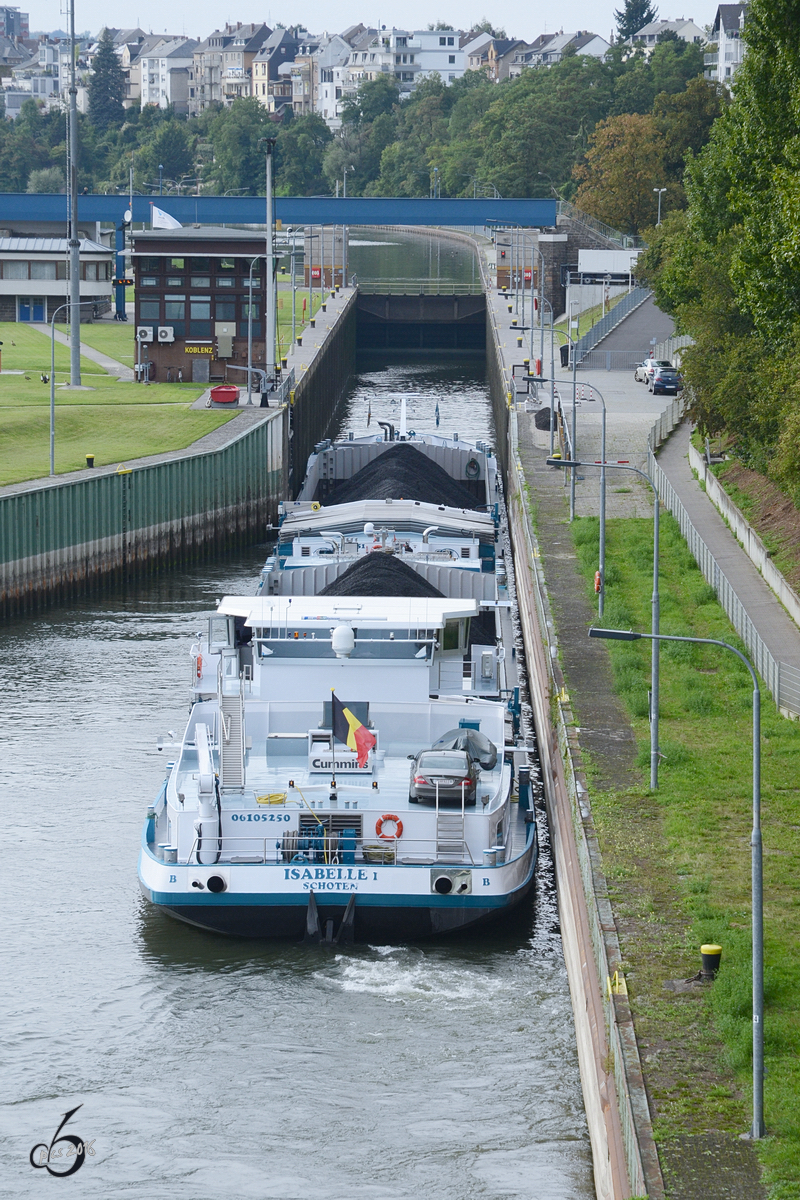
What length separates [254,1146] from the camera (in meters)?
25.1

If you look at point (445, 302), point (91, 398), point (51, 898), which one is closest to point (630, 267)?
point (445, 302)

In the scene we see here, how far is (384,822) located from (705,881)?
20.8 ft

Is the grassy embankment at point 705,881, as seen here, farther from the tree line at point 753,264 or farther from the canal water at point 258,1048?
the tree line at point 753,264

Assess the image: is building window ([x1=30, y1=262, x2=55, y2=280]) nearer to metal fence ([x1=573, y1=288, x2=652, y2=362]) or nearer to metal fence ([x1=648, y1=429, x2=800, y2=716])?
metal fence ([x1=573, y1=288, x2=652, y2=362])

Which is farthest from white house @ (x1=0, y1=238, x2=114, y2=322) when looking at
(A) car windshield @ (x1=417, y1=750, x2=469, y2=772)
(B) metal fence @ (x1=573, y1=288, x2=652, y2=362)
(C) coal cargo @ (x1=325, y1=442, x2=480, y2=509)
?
(A) car windshield @ (x1=417, y1=750, x2=469, y2=772)

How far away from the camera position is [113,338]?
107m

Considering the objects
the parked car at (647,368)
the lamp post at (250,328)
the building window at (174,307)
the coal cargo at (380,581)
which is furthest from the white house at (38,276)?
the coal cargo at (380,581)

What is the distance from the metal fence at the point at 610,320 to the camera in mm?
106919

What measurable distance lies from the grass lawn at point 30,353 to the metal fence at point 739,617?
121 feet

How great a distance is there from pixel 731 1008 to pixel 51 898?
1588cm

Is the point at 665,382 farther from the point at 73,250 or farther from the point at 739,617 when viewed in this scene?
the point at 739,617

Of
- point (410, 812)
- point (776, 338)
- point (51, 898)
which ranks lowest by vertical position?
point (51, 898)

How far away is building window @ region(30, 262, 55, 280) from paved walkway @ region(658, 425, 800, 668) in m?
53.9

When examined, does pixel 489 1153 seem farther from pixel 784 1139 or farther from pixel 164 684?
pixel 164 684
